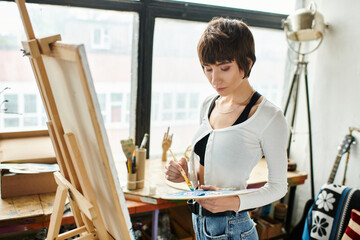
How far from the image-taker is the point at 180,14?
2018mm

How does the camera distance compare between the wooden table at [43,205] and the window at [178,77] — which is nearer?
the wooden table at [43,205]

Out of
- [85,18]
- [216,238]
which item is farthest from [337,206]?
[85,18]

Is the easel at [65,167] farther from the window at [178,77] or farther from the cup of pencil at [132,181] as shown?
Answer: the window at [178,77]

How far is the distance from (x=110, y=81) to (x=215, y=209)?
122 centimetres

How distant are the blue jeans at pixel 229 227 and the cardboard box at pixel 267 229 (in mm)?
1187

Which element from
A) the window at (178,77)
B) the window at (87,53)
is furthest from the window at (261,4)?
the window at (87,53)

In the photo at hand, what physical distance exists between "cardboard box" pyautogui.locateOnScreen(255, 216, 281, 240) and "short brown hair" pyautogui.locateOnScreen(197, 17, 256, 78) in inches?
60.0

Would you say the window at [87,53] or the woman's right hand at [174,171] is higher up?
the window at [87,53]

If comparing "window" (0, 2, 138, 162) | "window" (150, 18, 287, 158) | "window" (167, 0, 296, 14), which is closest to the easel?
"window" (0, 2, 138, 162)

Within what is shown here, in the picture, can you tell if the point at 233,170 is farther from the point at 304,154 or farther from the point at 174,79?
the point at 304,154

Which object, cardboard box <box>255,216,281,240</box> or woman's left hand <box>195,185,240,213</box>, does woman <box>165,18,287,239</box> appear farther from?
cardboard box <box>255,216,281,240</box>

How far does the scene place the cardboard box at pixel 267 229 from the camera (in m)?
2.17

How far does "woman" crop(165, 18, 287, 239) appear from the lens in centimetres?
98

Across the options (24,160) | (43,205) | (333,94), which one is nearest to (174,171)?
(43,205)
